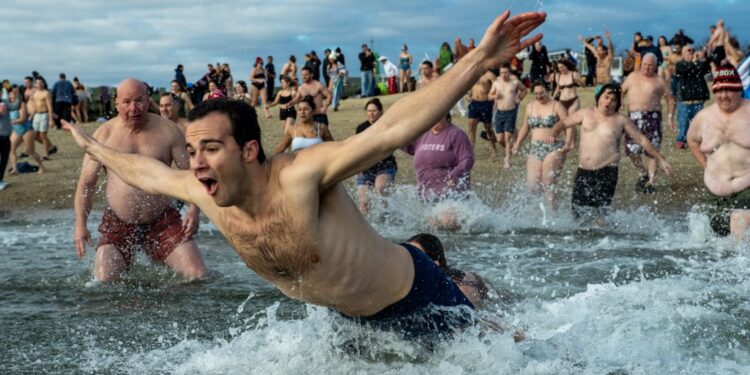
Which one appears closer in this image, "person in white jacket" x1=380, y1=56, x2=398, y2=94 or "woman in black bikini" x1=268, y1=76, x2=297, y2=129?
"woman in black bikini" x1=268, y1=76, x2=297, y2=129

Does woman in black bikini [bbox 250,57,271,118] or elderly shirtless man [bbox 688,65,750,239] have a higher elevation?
woman in black bikini [bbox 250,57,271,118]

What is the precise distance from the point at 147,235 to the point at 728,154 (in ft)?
15.8

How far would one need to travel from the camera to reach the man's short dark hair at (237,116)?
3.75 meters

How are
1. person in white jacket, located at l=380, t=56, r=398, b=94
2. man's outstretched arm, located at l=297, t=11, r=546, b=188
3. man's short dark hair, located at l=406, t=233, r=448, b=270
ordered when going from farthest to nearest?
person in white jacket, located at l=380, t=56, r=398, b=94 < man's short dark hair, located at l=406, t=233, r=448, b=270 < man's outstretched arm, located at l=297, t=11, r=546, b=188

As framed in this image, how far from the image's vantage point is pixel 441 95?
3516 mm

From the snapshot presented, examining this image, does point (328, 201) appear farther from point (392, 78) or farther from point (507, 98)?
point (392, 78)

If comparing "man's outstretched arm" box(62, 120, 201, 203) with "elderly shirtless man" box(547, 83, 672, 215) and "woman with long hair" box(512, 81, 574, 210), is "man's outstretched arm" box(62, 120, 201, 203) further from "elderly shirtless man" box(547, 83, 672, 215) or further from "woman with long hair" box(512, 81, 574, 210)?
"woman with long hair" box(512, 81, 574, 210)

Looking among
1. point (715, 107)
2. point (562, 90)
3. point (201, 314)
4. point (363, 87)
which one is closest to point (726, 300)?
point (715, 107)

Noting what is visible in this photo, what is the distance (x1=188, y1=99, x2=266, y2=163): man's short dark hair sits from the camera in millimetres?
3752

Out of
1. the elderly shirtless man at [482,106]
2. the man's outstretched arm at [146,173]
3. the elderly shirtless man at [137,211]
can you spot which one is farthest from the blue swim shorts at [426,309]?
the elderly shirtless man at [482,106]

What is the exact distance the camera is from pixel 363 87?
25.8m

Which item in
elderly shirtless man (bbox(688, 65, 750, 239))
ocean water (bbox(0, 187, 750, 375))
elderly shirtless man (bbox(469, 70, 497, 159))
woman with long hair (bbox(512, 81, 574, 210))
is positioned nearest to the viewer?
ocean water (bbox(0, 187, 750, 375))

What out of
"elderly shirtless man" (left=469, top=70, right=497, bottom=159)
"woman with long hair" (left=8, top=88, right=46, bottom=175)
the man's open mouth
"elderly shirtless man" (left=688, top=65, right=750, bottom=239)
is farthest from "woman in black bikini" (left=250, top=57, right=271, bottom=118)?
the man's open mouth

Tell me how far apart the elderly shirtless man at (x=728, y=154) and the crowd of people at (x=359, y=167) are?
0.01 m
